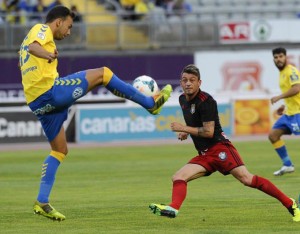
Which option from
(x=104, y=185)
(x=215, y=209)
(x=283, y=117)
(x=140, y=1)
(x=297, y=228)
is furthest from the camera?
(x=140, y=1)

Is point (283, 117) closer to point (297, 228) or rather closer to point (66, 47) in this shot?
point (297, 228)

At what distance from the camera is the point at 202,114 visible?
32.7ft

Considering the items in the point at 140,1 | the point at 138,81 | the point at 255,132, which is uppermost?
the point at 140,1

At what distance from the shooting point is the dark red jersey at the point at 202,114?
9945 mm

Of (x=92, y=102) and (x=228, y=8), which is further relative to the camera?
(x=228, y=8)

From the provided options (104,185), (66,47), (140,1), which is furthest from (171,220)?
(140,1)

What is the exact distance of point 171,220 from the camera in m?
10.7

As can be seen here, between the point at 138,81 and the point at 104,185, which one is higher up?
the point at 138,81

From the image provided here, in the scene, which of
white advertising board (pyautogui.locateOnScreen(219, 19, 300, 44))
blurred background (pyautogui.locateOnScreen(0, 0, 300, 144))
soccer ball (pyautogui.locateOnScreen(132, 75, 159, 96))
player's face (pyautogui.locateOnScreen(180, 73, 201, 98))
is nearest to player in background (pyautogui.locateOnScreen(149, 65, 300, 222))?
player's face (pyautogui.locateOnScreen(180, 73, 201, 98))

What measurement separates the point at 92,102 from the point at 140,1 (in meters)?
7.85

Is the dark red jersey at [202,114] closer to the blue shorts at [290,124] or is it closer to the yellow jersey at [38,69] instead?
the yellow jersey at [38,69]

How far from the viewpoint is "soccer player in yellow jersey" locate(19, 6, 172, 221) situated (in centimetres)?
1009

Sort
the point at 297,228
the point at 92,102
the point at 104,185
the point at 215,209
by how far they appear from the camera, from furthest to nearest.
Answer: the point at 92,102 → the point at 104,185 → the point at 215,209 → the point at 297,228

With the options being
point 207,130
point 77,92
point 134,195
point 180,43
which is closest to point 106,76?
point 77,92
